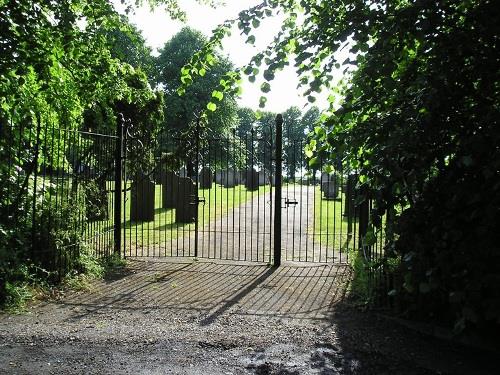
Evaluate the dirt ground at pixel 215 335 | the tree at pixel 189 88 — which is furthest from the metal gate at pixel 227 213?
the tree at pixel 189 88

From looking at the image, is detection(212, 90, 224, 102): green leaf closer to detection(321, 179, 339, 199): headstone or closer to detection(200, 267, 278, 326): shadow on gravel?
detection(200, 267, 278, 326): shadow on gravel

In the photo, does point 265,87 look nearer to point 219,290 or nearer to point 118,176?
point 219,290

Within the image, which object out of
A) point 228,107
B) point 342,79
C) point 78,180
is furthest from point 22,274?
point 228,107

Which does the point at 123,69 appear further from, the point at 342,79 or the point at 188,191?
the point at 188,191

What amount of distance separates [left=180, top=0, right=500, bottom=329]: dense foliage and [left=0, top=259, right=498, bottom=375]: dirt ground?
1.02 metres

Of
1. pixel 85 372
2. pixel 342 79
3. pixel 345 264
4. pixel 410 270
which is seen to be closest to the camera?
pixel 410 270

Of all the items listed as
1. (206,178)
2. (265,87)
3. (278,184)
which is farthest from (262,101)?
(206,178)

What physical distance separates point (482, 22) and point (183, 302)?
493cm

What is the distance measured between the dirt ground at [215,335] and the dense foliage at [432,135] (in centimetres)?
102

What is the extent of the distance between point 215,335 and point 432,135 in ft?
10.2

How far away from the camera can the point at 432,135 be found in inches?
147

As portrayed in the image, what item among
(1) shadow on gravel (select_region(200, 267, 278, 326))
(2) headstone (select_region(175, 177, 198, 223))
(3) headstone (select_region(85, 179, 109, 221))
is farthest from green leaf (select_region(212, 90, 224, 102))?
(2) headstone (select_region(175, 177, 198, 223))

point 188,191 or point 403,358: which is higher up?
point 188,191

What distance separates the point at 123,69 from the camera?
27.8 feet
